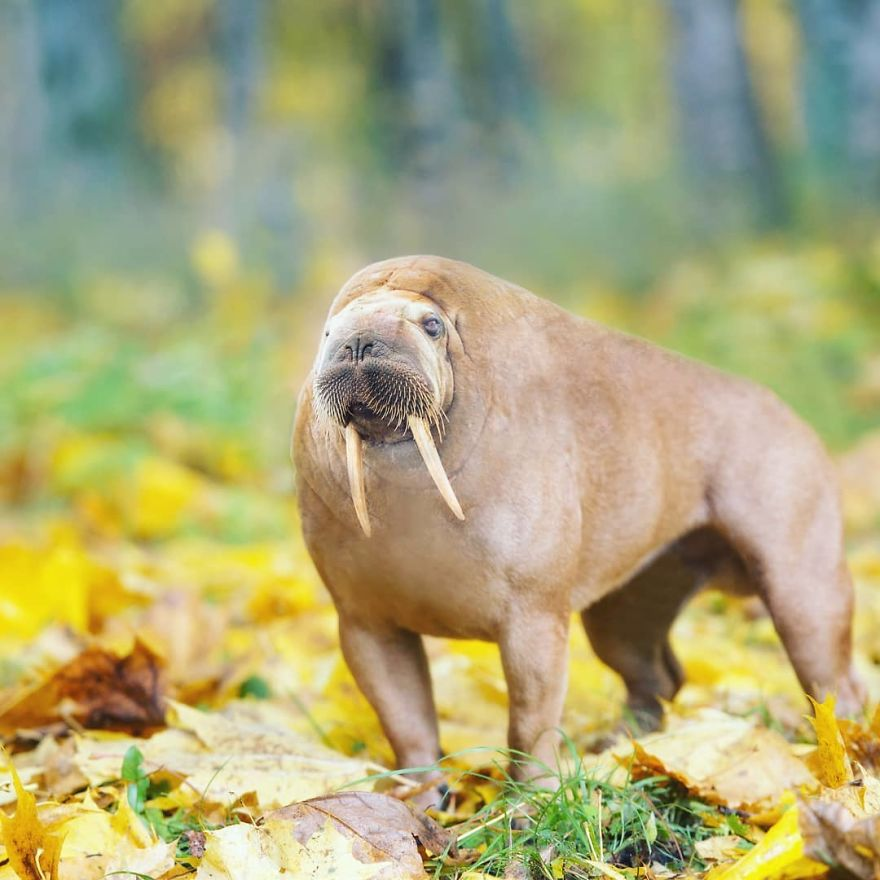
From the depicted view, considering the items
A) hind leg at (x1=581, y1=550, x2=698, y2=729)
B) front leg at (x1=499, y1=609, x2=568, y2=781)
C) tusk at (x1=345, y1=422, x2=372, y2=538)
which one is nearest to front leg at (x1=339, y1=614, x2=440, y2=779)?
front leg at (x1=499, y1=609, x2=568, y2=781)

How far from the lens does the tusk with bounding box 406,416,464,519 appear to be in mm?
2281

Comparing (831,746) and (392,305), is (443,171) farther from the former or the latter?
(831,746)

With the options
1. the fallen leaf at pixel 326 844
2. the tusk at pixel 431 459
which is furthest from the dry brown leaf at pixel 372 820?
the tusk at pixel 431 459

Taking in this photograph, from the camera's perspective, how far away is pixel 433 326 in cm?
241

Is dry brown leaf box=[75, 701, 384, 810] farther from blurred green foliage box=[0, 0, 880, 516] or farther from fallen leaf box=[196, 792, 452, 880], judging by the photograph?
blurred green foliage box=[0, 0, 880, 516]

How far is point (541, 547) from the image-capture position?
2.50 m

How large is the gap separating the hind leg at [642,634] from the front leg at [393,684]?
828mm

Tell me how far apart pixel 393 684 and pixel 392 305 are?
2.91ft

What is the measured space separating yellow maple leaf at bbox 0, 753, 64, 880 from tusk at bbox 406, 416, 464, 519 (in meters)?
0.86

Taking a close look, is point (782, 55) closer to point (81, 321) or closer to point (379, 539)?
point (81, 321)

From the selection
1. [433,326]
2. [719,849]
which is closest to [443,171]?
[433,326]

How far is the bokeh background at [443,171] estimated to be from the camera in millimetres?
9789

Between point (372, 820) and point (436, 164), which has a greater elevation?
point (436, 164)

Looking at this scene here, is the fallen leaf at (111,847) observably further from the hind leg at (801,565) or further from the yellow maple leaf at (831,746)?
the hind leg at (801,565)
